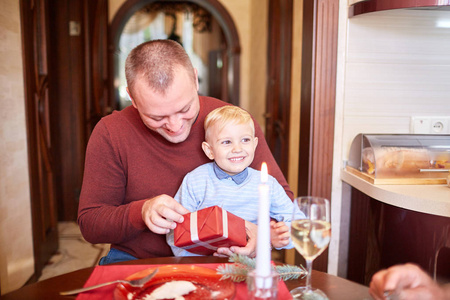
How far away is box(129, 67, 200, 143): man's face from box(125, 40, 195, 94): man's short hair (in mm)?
17

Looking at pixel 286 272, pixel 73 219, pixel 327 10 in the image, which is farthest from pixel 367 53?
pixel 73 219

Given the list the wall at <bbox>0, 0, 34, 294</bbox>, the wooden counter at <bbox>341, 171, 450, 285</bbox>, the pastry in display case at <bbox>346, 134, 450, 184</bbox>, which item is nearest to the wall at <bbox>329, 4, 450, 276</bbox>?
the pastry in display case at <bbox>346, 134, 450, 184</bbox>

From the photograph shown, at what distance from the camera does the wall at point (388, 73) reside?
192 cm

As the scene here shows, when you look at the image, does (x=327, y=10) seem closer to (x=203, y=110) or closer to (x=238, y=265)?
(x=203, y=110)

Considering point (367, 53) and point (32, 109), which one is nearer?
point (367, 53)

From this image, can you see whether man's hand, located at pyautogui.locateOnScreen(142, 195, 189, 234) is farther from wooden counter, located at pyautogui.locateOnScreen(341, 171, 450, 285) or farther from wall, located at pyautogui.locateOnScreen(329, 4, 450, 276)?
wall, located at pyautogui.locateOnScreen(329, 4, 450, 276)

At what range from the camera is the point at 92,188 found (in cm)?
144

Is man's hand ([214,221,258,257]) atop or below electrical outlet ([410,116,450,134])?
below

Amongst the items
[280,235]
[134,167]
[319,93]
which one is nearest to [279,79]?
[319,93]

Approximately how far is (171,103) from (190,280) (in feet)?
1.97

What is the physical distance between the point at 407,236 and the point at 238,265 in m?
0.93

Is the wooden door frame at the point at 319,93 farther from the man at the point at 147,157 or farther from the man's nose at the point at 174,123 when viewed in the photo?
the man's nose at the point at 174,123

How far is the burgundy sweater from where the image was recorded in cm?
146

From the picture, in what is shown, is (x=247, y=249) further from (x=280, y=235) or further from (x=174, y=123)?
(x=174, y=123)
